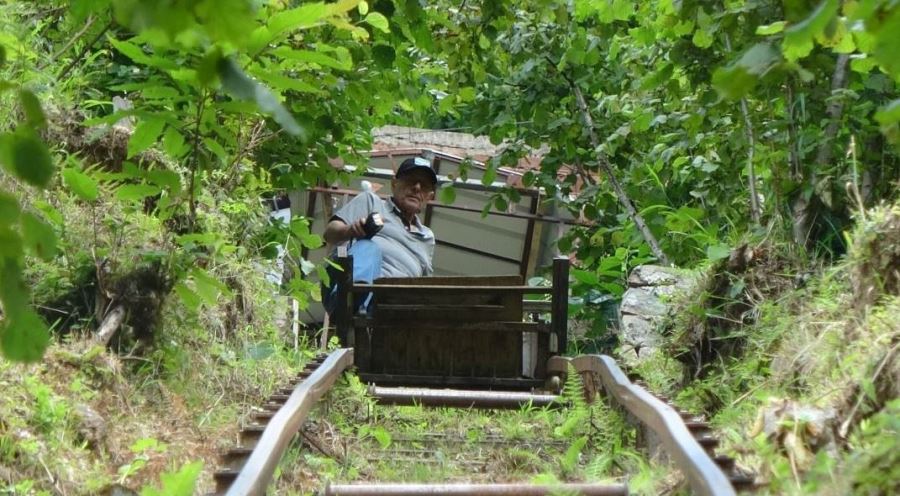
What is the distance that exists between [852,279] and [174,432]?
101 inches

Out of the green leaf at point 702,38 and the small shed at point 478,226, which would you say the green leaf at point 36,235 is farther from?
the small shed at point 478,226

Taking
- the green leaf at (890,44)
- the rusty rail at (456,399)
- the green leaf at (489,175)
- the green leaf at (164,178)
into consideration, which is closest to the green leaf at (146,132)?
the green leaf at (164,178)

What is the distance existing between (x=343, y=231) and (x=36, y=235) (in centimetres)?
669

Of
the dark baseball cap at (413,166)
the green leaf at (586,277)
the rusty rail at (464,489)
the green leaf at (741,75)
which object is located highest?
the dark baseball cap at (413,166)

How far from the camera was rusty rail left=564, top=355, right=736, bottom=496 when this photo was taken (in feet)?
8.64

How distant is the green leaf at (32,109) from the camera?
1302 mm

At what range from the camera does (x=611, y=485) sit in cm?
339

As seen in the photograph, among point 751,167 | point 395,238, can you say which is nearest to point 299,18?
point 751,167

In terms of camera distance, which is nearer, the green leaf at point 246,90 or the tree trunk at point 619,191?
the green leaf at point 246,90

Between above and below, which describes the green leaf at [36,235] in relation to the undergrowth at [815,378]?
above

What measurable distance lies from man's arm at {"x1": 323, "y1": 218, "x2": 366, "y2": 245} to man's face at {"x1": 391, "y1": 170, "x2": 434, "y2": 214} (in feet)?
2.12

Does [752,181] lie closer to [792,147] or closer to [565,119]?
[792,147]

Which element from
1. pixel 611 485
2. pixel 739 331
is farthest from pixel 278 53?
pixel 739 331

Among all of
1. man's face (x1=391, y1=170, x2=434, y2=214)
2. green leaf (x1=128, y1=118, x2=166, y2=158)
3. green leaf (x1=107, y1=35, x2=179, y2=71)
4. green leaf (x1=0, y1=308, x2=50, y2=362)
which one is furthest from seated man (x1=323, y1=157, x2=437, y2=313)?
green leaf (x1=0, y1=308, x2=50, y2=362)
